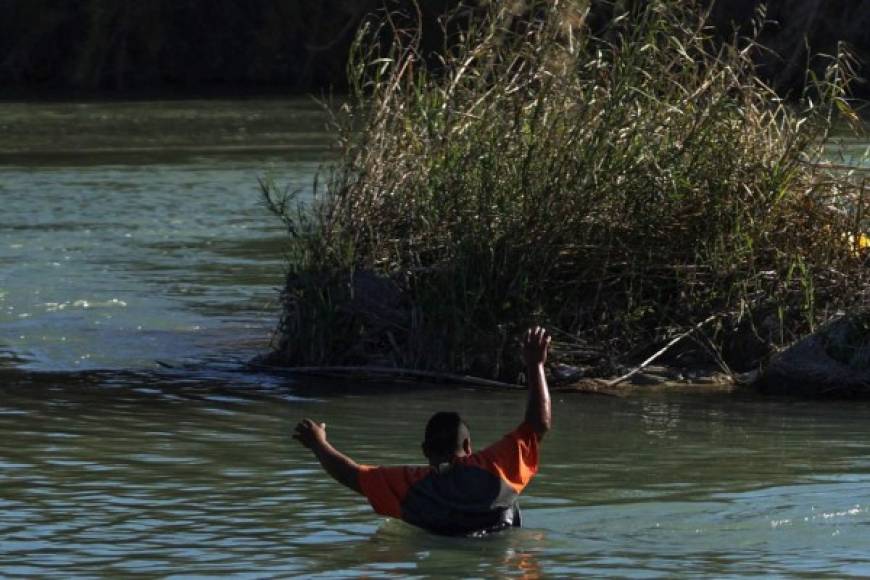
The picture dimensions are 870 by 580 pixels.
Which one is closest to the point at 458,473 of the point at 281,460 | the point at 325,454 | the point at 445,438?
the point at 445,438

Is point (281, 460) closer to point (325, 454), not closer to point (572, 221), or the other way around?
point (325, 454)

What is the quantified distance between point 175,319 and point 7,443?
4.86 m

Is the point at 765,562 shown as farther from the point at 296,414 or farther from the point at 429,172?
the point at 429,172

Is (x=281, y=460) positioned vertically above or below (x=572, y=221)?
below

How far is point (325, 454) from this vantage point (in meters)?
8.43

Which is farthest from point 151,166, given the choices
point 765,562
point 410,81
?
point 765,562

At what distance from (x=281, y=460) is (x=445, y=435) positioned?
2.81 m

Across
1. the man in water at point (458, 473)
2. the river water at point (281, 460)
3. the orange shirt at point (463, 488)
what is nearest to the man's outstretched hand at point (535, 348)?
the man in water at point (458, 473)

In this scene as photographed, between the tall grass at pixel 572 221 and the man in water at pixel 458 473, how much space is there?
444 cm

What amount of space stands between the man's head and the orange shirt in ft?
0.14

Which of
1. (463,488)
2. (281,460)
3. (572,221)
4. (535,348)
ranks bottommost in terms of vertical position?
(281,460)

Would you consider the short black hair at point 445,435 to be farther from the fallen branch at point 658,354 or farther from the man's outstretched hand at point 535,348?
the fallen branch at point 658,354

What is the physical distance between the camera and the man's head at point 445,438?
8.20 m

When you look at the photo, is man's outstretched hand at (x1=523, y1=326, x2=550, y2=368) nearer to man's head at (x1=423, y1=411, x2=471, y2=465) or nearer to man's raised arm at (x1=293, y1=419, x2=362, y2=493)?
man's head at (x1=423, y1=411, x2=471, y2=465)
